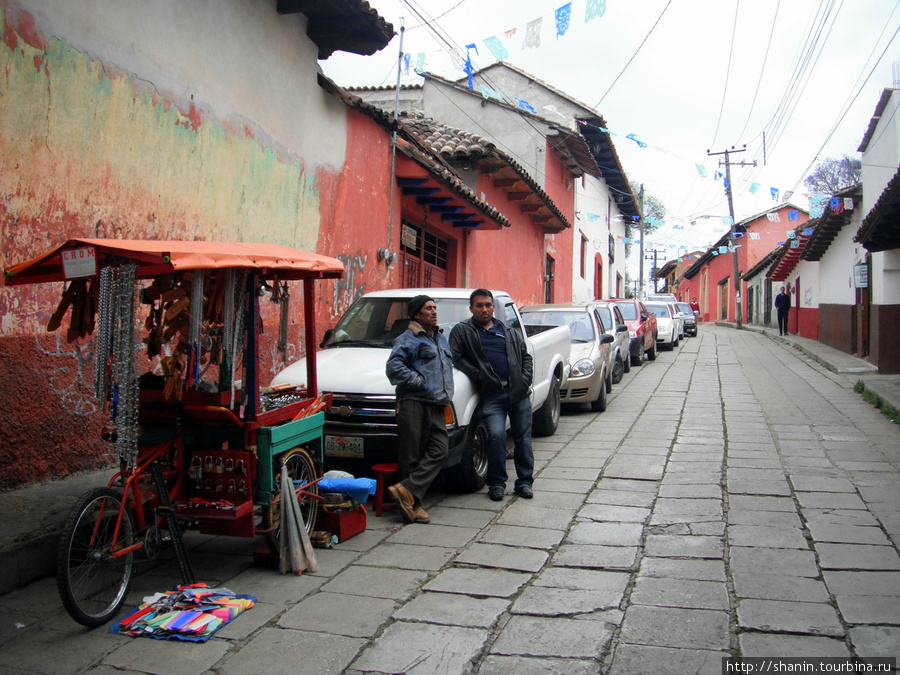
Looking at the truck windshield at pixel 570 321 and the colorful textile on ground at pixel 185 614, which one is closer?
the colorful textile on ground at pixel 185 614

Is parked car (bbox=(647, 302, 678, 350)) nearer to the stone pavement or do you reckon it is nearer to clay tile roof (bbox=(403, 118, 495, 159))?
clay tile roof (bbox=(403, 118, 495, 159))

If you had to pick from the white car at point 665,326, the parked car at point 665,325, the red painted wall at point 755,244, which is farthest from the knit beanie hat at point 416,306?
the red painted wall at point 755,244

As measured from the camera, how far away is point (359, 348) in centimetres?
684

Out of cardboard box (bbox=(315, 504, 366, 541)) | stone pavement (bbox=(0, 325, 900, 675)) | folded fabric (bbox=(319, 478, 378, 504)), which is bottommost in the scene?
stone pavement (bbox=(0, 325, 900, 675))

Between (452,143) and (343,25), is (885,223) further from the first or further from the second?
(343,25)

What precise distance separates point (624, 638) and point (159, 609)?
Answer: 234 cm

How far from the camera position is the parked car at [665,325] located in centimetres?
2305

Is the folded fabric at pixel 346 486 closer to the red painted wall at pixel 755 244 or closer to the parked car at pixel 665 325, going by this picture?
the parked car at pixel 665 325

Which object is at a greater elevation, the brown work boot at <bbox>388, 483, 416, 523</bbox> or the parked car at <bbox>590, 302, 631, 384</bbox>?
the parked car at <bbox>590, 302, 631, 384</bbox>

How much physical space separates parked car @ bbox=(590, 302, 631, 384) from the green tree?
32242mm

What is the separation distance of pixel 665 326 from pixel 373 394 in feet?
61.4

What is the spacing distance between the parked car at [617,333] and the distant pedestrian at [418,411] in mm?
8469

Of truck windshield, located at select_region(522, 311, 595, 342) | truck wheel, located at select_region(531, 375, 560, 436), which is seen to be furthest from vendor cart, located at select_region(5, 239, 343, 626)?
truck windshield, located at select_region(522, 311, 595, 342)

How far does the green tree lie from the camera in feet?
139
